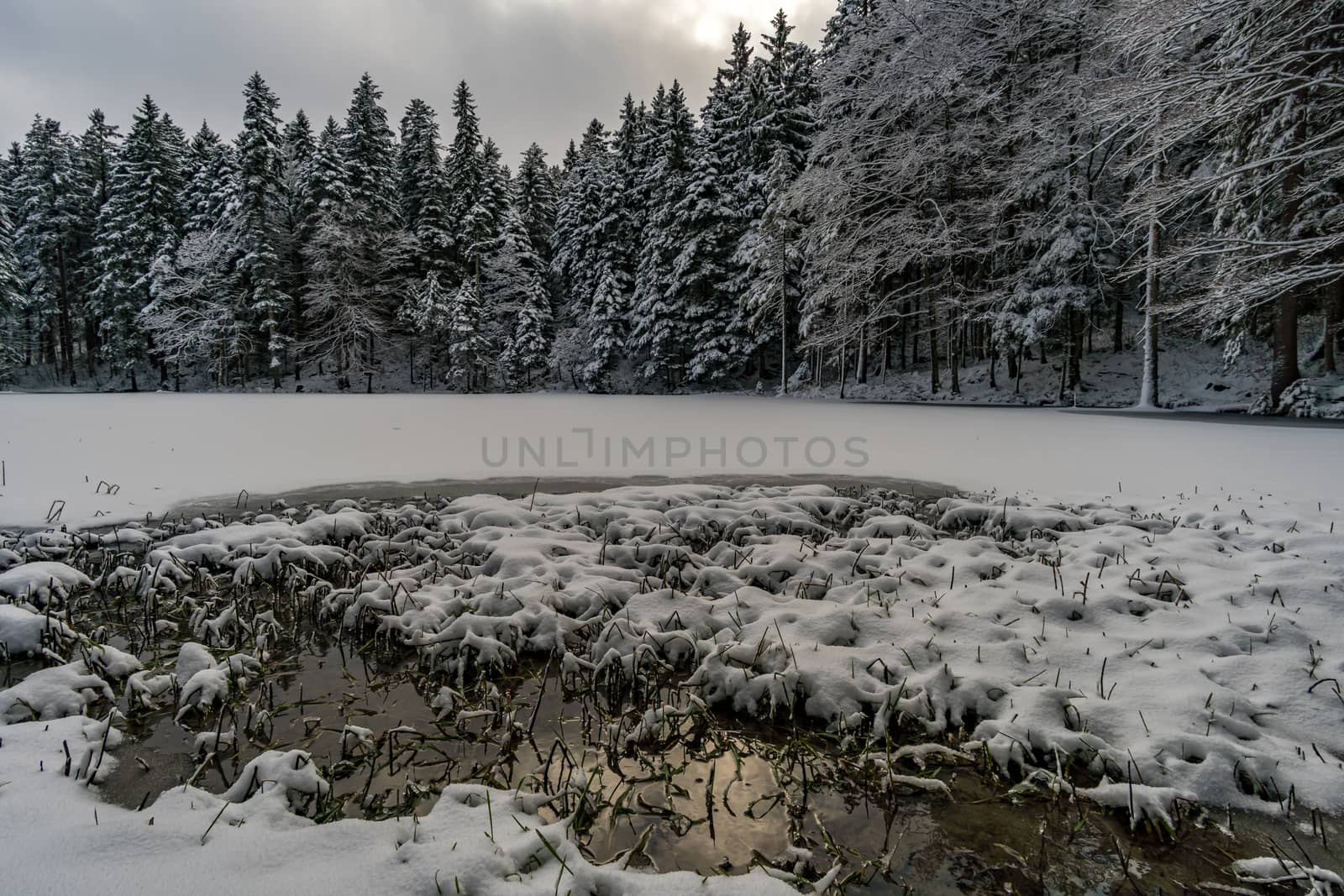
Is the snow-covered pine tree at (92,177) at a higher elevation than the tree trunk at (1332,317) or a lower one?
higher

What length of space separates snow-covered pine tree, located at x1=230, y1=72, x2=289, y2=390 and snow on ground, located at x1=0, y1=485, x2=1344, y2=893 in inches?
1314

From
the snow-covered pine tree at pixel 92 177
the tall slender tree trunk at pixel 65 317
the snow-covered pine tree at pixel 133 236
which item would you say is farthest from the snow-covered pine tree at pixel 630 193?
the tall slender tree trunk at pixel 65 317

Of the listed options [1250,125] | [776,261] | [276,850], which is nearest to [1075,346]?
[1250,125]

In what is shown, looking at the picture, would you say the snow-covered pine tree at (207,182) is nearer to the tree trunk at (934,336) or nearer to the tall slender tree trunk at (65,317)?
the tall slender tree trunk at (65,317)

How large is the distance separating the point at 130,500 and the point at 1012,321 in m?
21.1

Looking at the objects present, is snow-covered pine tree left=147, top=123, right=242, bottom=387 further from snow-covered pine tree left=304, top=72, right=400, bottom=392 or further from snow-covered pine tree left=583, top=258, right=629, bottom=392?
snow-covered pine tree left=583, top=258, right=629, bottom=392

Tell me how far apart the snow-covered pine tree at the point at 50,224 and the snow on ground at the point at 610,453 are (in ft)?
115

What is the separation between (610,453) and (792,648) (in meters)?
5.99

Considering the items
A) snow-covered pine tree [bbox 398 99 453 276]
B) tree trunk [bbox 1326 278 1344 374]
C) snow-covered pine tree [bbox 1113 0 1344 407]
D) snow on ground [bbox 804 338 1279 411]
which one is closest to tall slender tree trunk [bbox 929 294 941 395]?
snow on ground [bbox 804 338 1279 411]

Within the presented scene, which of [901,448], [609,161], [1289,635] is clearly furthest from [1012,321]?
[609,161]

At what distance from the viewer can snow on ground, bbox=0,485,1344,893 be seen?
149cm

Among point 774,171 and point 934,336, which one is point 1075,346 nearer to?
point 934,336

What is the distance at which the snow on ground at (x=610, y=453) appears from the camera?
18.4ft

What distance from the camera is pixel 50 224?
117 feet
